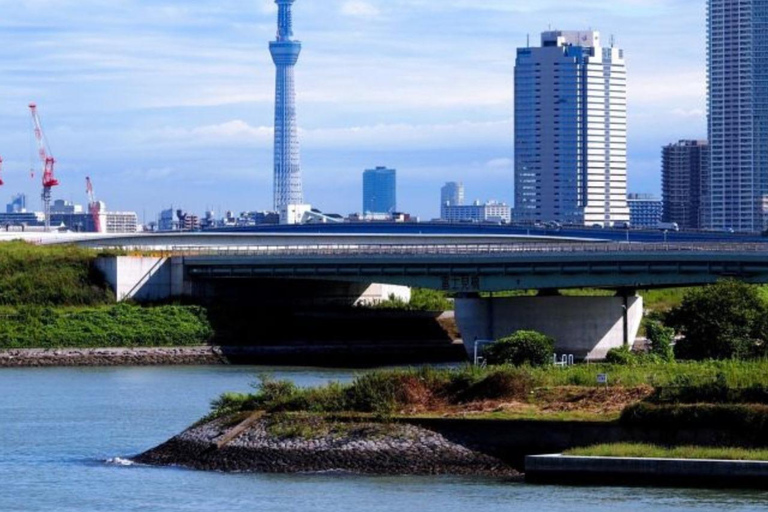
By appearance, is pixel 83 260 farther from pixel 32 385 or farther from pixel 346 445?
pixel 346 445

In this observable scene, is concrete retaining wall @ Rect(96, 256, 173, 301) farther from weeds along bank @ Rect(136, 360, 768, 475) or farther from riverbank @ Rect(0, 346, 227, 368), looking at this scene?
weeds along bank @ Rect(136, 360, 768, 475)

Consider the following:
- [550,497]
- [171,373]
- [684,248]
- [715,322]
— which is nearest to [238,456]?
[550,497]

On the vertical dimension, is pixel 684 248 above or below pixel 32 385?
above

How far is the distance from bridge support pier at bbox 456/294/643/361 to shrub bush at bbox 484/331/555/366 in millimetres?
28295

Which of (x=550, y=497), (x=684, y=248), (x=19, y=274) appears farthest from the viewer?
(x=19, y=274)

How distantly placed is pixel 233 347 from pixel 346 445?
4860 centimetres

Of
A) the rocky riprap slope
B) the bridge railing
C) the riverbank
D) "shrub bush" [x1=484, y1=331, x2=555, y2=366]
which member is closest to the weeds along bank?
the rocky riprap slope

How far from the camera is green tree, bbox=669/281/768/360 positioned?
63.9 meters

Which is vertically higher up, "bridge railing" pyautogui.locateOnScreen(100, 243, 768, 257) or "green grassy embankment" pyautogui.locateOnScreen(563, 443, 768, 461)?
"bridge railing" pyautogui.locateOnScreen(100, 243, 768, 257)

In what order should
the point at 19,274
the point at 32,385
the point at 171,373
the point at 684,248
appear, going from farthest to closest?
the point at 19,274, the point at 684,248, the point at 171,373, the point at 32,385

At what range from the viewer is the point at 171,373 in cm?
8331

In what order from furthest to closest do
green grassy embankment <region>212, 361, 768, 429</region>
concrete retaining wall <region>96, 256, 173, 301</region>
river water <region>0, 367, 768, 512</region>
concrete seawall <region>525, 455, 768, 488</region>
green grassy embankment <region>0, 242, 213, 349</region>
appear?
concrete retaining wall <region>96, 256, 173, 301</region> → green grassy embankment <region>0, 242, 213, 349</region> → green grassy embankment <region>212, 361, 768, 429</region> → concrete seawall <region>525, 455, 768, 488</region> → river water <region>0, 367, 768, 512</region>

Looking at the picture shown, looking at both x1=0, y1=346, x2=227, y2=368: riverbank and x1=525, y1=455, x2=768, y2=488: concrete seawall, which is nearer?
x1=525, y1=455, x2=768, y2=488: concrete seawall

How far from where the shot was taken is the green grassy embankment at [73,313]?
307 ft
